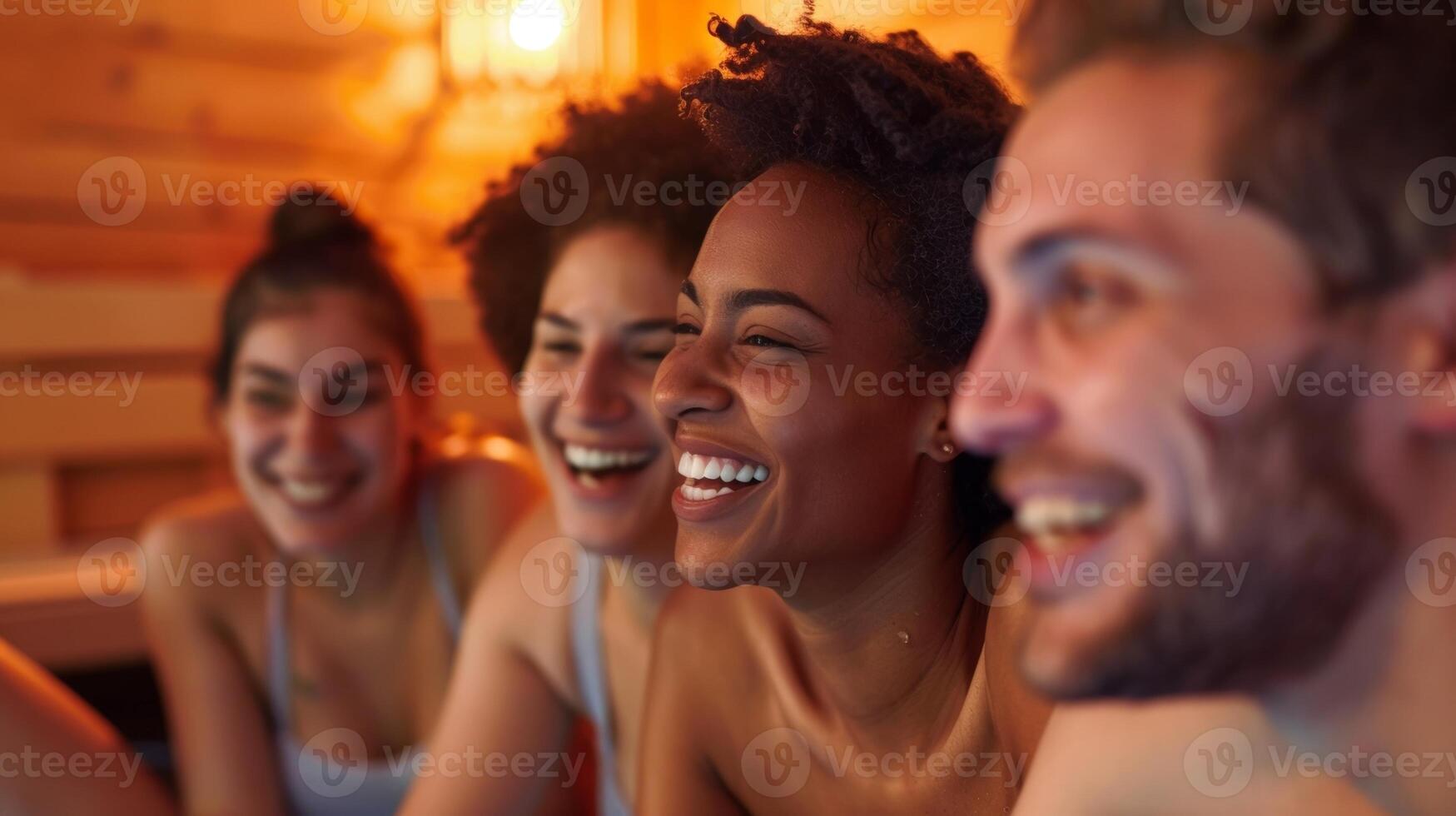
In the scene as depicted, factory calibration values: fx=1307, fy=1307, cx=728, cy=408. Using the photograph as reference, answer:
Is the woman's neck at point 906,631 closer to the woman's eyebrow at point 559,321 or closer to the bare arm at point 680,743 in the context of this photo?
the bare arm at point 680,743

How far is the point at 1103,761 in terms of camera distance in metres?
0.75

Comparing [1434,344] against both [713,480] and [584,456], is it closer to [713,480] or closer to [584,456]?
[713,480]

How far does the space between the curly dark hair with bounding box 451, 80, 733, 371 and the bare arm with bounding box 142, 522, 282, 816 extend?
2.19 feet

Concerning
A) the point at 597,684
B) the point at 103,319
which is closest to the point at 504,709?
the point at 597,684

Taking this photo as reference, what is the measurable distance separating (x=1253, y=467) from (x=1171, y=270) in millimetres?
93

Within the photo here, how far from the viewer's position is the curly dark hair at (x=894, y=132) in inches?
40.5

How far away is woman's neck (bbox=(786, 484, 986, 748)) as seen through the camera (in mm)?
1068

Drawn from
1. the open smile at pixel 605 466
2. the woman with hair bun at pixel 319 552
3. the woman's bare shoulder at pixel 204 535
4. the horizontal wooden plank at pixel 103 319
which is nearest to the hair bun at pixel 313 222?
the woman with hair bun at pixel 319 552

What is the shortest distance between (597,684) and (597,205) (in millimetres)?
577

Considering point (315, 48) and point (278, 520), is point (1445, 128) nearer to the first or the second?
point (278, 520)

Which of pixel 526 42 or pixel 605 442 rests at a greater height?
pixel 526 42

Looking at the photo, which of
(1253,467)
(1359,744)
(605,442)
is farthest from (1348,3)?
(605,442)

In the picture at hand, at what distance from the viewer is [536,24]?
3.31 metres

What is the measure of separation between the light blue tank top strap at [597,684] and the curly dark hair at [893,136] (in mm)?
651
